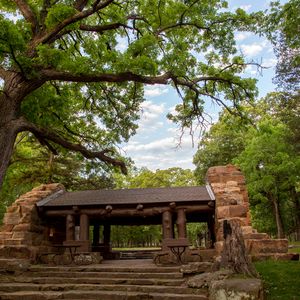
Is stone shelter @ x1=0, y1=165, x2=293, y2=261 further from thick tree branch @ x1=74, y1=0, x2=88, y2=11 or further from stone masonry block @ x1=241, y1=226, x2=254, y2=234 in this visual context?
thick tree branch @ x1=74, y1=0, x2=88, y2=11

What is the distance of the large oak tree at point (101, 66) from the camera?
8828 millimetres

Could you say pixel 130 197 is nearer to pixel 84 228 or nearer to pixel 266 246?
pixel 84 228

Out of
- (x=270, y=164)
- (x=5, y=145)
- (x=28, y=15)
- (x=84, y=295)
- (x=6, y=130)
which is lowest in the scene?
(x=84, y=295)

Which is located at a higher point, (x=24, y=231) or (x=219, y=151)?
(x=219, y=151)

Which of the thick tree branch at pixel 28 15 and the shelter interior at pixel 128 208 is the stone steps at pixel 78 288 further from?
the thick tree branch at pixel 28 15

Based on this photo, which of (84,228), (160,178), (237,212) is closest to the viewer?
(237,212)

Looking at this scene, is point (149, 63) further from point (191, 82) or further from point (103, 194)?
point (103, 194)

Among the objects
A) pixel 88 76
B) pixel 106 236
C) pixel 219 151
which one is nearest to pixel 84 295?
pixel 88 76

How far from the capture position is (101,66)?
9242 mm

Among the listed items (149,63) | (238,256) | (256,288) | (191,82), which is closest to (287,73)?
(191,82)

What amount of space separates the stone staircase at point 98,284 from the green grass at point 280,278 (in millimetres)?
1617

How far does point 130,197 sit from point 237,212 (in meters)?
5.16

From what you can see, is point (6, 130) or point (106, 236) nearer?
point (6, 130)

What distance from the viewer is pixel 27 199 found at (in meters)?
14.6
